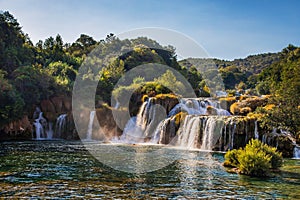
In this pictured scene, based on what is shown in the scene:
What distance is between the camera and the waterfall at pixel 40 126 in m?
44.4

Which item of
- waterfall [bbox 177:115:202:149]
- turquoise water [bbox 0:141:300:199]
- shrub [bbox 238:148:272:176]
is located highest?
waterfall [bbox 177:115:202:149]

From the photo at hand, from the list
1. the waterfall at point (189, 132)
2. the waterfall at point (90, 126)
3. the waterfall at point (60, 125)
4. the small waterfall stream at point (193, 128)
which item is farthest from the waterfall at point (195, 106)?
the waterfall at point (60, 125)

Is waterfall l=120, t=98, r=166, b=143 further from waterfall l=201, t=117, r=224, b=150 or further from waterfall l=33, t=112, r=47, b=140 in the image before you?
waterfall l=33, t=112, r=47, b=140

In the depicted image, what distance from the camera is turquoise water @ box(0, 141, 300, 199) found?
41.9 feet

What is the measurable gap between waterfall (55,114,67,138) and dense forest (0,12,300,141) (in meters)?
3.98

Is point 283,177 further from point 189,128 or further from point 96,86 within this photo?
point 96,86

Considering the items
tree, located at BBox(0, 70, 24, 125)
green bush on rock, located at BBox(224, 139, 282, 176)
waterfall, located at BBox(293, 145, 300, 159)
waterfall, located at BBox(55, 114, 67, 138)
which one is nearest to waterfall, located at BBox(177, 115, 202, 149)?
waterfall, located at BBox(293, 145, 300, 159)

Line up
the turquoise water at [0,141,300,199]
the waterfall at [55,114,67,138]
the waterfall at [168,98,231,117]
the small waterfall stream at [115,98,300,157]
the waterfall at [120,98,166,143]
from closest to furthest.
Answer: the turquoise water at [0,141,300,199], the small waterfall stream at [115,98,300,157], the waterfall at [120,98,166,143], the waterfall at [168,98,231,117], the waterfall at [55,114,67,138]

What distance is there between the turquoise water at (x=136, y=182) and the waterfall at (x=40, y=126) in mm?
24322

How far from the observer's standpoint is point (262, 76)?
7900cm

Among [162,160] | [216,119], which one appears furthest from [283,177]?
[216,119]

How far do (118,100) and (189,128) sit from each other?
68.7 ft

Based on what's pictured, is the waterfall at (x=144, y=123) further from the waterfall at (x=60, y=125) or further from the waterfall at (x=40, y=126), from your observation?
the waterfall at (x=40, y=126)

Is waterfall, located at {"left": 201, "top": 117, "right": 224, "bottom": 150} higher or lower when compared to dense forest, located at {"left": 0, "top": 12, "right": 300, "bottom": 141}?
lower
